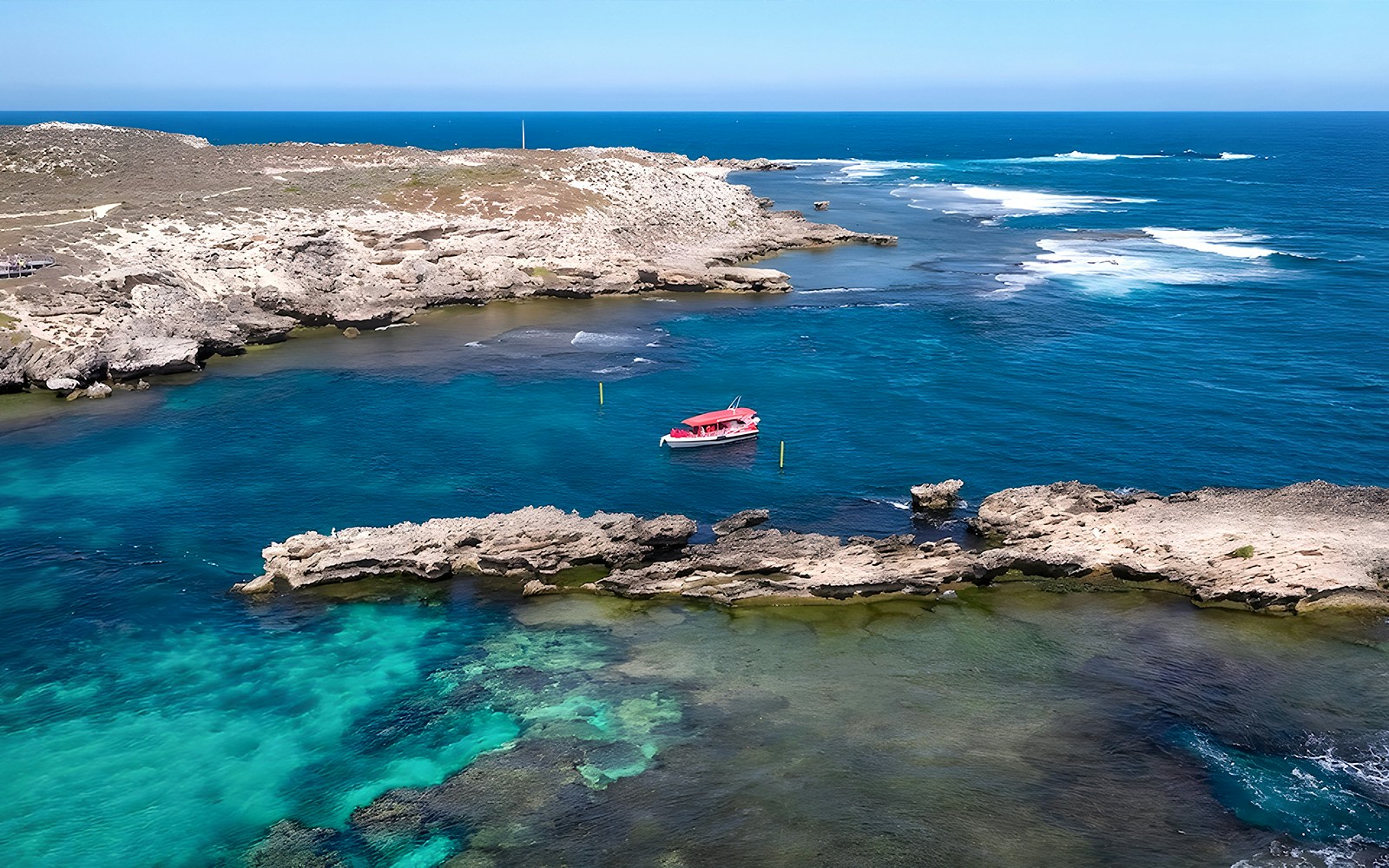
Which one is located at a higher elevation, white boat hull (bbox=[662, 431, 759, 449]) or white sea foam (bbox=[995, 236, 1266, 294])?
white sea foam (bbox=[995, 236, 1266, 294])

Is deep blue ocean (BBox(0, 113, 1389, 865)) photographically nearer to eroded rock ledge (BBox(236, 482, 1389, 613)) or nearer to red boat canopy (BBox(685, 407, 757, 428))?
eroded rock ledge (BBox(236, 482, 1389, 613))

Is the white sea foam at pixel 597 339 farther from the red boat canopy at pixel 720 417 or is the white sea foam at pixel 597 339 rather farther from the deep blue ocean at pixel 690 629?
→ the red boat canopy at pixel 720 417

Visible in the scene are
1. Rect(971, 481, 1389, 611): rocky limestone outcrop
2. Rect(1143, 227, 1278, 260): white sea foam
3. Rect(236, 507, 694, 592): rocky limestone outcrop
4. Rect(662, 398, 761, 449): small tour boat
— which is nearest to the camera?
Rect(971, 481, 1389, 611): rocky limestone outcrop

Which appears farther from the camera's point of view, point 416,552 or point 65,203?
point 65,203

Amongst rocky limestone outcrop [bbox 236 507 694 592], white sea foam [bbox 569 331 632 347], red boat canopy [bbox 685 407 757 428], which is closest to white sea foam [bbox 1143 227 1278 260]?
white sea foam [bbox 569 331 632 347]

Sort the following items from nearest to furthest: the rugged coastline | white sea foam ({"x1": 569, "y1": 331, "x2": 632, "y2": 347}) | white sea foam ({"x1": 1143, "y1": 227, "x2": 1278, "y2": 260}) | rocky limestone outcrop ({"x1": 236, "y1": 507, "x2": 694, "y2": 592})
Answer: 1. rocky limestone outcrop ({"x1": 236, "y1": 507, "x2": 694, "y2": 592})
2. the rugged coastline
3. white sea foam ({"x1": 569, "y1": 331, "x2": 632, "y2": 347})
4. white sea foam ({"x1": 1143, "y1": 227, "x2": 1278, "y2": 260})

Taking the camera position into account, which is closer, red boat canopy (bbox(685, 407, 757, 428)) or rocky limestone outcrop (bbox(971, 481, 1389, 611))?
rocky limestone outcrop (bbox(971, 481, 1389, 611))

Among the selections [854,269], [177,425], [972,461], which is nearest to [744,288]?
[854,269]

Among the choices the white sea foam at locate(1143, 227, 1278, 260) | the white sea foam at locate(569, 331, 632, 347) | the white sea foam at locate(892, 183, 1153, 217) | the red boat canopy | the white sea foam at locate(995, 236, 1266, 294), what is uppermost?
the white sea foam at locate(892, 183, 1153, 217)

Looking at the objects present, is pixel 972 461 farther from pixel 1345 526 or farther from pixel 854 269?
pixel 854 269
